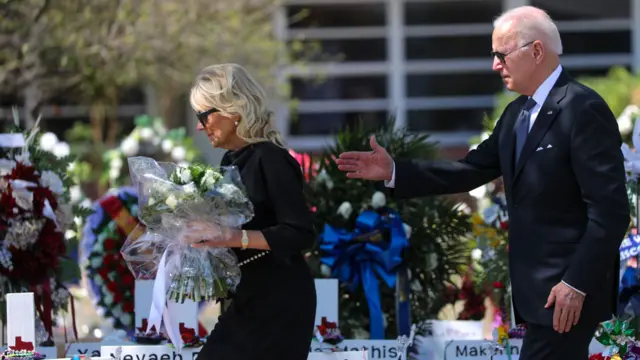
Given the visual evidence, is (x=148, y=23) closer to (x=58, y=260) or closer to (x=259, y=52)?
(x=259, y=52)

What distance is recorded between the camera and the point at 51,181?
5.74m

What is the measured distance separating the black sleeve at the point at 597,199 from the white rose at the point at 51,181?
3046 millimetres

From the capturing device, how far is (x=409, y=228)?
588 centimetres

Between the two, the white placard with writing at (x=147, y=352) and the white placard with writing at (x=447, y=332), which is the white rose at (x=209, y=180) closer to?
the white placard with writing at (x=147, y=352)

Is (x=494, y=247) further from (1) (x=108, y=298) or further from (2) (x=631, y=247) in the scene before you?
(1) (x=108, y=298)

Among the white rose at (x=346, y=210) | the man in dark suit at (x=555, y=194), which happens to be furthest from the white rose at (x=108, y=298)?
the man in dark suit at (x=555, y=194)

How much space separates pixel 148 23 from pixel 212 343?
5.62 metres

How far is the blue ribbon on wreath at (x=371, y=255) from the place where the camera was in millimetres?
5746

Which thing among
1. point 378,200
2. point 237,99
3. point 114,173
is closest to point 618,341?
point 378,200

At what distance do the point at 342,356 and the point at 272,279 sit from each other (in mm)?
1115

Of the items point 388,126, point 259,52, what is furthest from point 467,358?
point 259,52

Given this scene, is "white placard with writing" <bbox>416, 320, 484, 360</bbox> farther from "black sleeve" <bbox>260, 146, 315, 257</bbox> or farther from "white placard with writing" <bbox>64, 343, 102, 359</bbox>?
"black sleeve" <bbox>260, 146, 315, 257</bbox>

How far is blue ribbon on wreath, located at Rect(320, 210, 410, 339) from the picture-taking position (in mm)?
5746

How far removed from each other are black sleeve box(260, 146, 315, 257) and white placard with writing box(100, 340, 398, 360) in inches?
46.3
